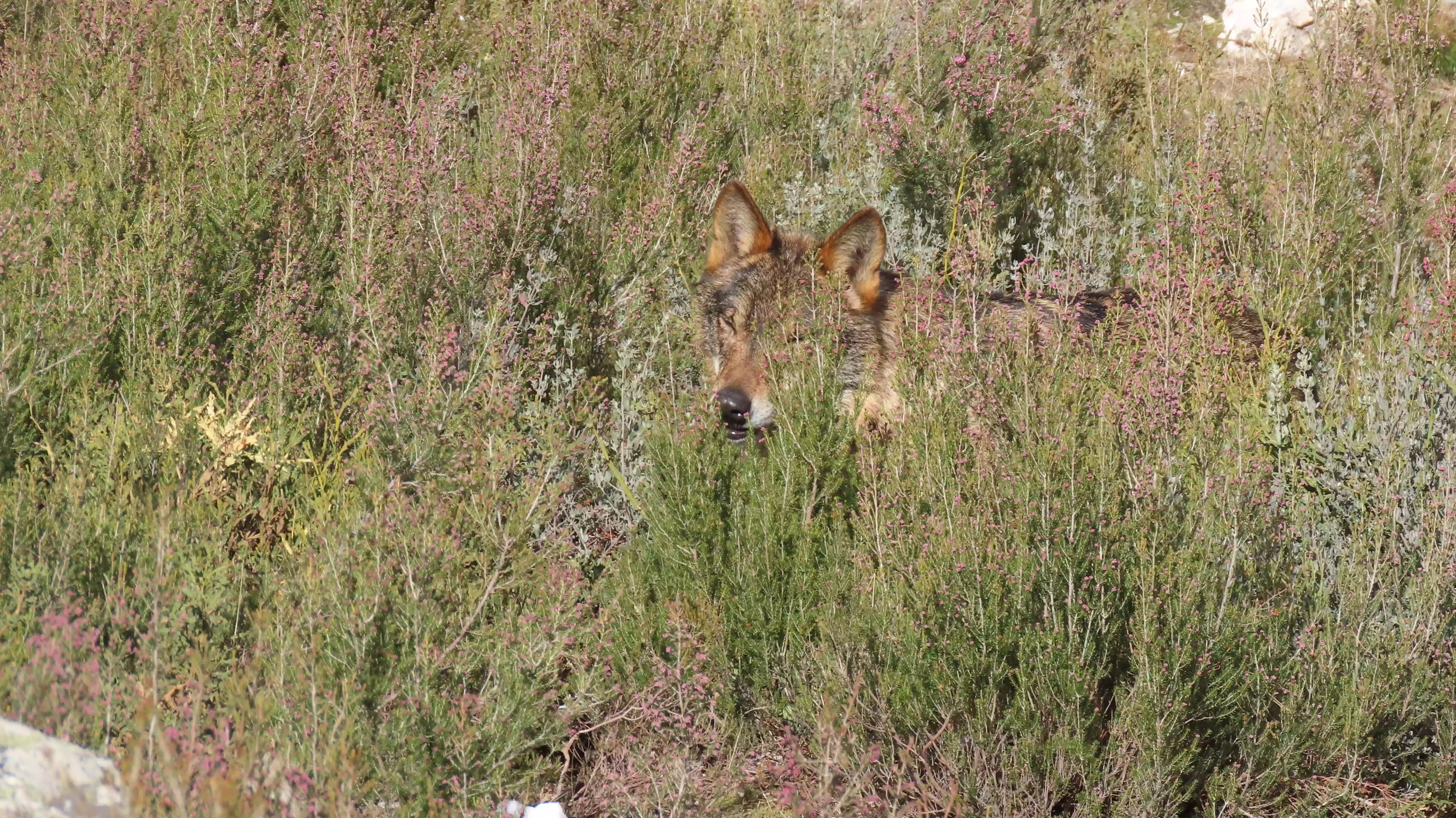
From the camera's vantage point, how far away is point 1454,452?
3.24 m

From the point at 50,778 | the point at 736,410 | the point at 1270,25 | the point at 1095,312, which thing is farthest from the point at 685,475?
the point at 1270,25

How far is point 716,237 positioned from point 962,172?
44.2 inches

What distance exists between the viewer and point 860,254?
485 centimetres

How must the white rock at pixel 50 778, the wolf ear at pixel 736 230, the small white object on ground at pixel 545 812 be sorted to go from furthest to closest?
the wolf ear at pixel 736 230 → the small white object on ground at pixel 545 812 → the white rock at pixel 50 778

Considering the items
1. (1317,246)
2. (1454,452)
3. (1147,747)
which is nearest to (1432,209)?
(1317,246)

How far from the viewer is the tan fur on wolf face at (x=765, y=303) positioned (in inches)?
182

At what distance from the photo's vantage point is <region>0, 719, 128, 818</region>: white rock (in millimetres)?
1915

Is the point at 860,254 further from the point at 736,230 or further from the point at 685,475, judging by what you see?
the point at 685,475

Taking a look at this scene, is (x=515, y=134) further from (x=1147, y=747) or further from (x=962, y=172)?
(x=1147, y=747)

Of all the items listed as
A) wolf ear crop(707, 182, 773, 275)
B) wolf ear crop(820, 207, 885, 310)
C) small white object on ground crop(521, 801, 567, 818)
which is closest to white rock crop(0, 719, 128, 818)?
Result: small white object on ground crop(521, 801, 567, 818)

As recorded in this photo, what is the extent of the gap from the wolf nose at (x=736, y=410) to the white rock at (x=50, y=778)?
Result: 106 inches

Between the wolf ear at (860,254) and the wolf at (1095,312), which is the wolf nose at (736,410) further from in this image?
the wolf at (1095,312)

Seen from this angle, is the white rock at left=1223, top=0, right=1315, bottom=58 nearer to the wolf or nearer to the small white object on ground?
the wolf

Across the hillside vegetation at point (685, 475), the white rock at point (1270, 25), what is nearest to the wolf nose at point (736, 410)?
the hillside vegetation at point (685, 475)
